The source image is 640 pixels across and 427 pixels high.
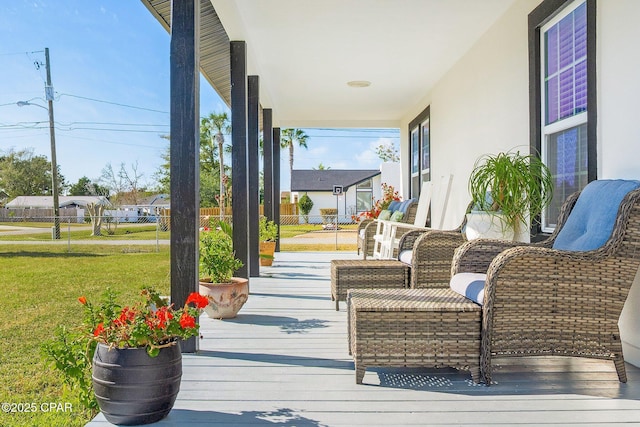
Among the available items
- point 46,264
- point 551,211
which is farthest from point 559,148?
point 46,264

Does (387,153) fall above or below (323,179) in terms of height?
above

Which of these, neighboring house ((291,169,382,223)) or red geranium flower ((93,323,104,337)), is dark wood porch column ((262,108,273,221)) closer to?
red geranium flower ((93,323,104,337))

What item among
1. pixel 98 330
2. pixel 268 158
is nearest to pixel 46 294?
pixel 268 158

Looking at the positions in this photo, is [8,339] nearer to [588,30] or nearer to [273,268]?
[273,268]

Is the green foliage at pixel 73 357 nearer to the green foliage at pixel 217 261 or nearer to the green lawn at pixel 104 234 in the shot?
the green foliage at pixel 217 261

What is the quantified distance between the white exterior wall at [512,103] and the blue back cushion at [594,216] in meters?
0.29

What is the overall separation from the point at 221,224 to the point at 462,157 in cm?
308

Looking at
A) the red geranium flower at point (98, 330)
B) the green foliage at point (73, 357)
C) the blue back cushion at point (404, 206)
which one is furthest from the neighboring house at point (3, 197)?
the red geranium flower at point (98, 330)

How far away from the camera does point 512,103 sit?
16.1ft

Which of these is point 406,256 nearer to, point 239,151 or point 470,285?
point 470,285

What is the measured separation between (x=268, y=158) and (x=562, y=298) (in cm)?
700

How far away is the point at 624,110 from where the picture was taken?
312cm

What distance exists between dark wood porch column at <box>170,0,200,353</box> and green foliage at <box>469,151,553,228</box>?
6.84 ft

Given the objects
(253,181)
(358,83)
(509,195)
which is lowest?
(509,195)
